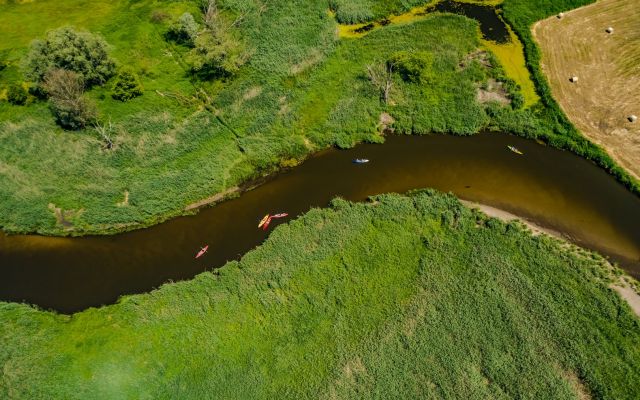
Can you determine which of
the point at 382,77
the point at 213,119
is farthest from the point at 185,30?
the point at 382,77

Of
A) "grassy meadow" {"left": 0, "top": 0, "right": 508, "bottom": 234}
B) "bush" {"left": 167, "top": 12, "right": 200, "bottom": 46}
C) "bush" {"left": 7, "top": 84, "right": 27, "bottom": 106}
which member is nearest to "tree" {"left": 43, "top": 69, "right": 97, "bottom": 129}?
"grassy meadow" {"left": 0, "top": 0, "right": 508, "bottom": 234}

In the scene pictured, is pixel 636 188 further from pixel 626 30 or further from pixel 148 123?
pixel 148 123

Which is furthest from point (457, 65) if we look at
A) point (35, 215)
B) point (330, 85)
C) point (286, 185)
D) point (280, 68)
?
point (35, 215)

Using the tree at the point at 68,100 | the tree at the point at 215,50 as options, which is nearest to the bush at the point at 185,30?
the tree at the point at 215,50

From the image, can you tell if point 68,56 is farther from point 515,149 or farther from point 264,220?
point 515,149

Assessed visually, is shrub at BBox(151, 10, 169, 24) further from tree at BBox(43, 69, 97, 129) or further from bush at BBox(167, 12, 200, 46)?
tree at BBox(43, 69, 97, 129)
